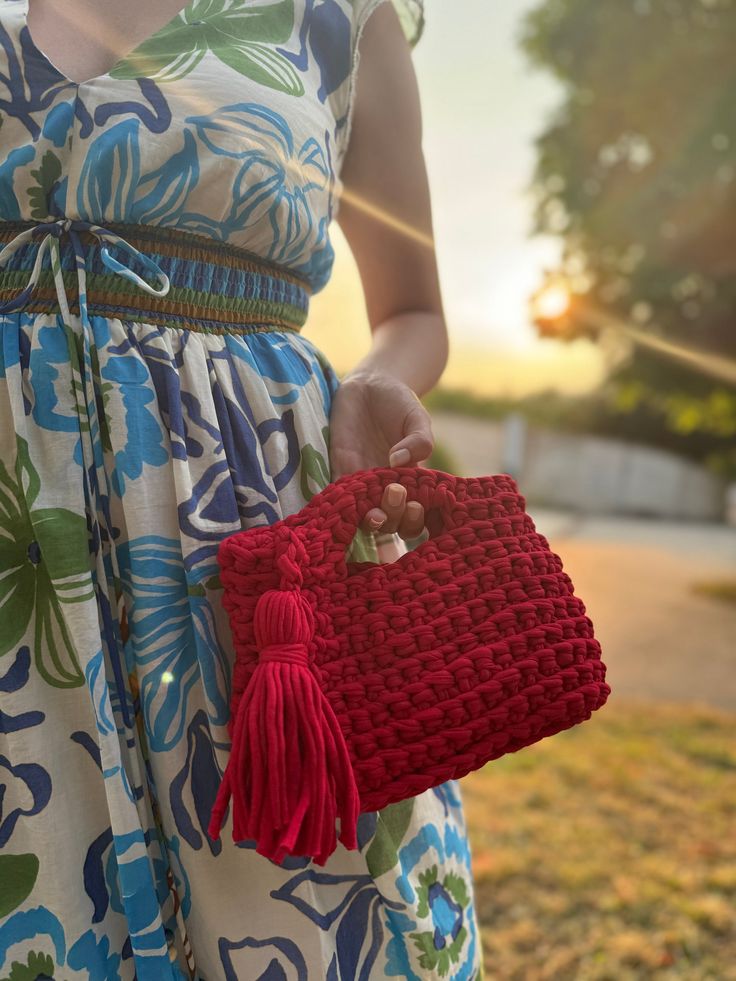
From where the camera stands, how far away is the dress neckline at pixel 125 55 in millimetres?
673

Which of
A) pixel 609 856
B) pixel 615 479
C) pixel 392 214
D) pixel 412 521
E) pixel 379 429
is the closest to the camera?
pixel 412 521

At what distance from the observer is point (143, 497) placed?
68 cm

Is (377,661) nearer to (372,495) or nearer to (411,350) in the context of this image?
(372,495)

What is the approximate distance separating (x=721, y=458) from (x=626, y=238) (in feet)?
23.4

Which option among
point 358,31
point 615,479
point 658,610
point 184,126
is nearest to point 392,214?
point 358,31

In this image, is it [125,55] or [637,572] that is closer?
[125,55]

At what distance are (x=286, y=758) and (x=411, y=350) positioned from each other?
51cm

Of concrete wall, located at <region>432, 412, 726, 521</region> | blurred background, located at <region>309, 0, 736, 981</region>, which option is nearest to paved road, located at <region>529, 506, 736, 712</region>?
blurred background, located at <region>309, 0, 736, 981</region>

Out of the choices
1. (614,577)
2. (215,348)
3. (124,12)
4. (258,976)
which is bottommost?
(614,577)

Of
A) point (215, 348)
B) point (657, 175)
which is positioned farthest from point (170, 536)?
point (657, 175)

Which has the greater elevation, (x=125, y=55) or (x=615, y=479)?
(x=125, y=55)

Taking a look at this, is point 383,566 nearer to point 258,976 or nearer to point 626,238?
point 258,976

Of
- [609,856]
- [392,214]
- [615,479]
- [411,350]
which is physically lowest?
[615,479]

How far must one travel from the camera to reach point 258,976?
0.67m
